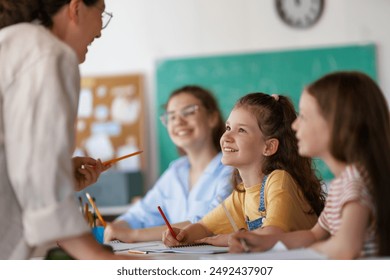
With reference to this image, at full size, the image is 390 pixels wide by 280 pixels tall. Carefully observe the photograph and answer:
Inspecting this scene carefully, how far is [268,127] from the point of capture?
3.14 ft

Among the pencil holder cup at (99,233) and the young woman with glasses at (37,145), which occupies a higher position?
the young woman with glasses at (37,145)

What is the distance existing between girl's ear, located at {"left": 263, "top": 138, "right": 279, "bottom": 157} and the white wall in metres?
2.53

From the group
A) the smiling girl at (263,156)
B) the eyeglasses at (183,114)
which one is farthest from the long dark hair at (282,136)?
the eyeglasses at (183,114)

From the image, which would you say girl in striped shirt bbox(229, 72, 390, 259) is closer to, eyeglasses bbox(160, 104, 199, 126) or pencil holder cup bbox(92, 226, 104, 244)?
pencil holder cup bbox(92, 226, 104, 244)

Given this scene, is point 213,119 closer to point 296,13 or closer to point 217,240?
point 217,240

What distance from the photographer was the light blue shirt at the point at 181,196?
130cm

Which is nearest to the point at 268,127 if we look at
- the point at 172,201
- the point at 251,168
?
the point at 251,168

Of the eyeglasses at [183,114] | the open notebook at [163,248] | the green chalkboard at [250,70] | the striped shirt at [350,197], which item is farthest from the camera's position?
the green chalkboard at [250,70]

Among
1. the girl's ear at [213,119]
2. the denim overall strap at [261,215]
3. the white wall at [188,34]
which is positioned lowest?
the denim overall strap at [261,215]

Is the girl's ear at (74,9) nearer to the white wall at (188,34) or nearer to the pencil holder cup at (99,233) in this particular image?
the pencil holder cup at (99,233)

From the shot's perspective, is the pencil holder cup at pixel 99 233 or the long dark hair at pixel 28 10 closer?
the long dark hair at pixel 28 10

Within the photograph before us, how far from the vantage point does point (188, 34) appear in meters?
3.60

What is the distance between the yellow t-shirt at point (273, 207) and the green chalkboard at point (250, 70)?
90.2 inches
